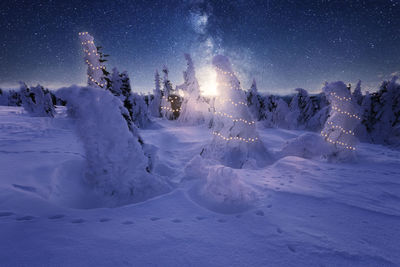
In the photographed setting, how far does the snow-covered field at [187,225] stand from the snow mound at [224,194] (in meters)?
0.05

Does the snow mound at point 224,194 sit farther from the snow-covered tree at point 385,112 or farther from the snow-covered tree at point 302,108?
the snow-covered tree at point 302,108

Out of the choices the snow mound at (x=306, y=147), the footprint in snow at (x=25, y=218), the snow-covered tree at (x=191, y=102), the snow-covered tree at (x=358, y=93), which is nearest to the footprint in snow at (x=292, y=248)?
the footprint in snow at (x=25, y=218)

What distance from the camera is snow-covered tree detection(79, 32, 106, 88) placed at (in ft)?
33.9

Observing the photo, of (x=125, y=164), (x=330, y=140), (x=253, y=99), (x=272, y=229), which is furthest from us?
(x=253, y=99)

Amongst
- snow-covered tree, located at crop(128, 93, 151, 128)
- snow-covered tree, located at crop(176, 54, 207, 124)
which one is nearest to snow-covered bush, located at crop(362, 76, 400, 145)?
snow-covered tree, located at crop(176, 54, 207, 124)

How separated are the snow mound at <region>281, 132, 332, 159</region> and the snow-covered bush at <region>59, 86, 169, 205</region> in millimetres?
7117

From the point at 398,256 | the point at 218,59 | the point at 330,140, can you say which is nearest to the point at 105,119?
the point at 398,256

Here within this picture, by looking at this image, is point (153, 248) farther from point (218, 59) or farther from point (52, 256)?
point (218, 59)

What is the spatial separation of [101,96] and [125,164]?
4.86 feet

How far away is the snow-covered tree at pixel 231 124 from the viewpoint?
7594mm

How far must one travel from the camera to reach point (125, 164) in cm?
338

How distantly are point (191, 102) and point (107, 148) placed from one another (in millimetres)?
18939

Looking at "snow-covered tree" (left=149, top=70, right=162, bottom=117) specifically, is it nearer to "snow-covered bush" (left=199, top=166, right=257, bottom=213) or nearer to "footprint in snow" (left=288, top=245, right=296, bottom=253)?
"snow-covered bush" (left=199, top=166, right=257, bottom=213)

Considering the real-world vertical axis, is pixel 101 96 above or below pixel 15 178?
above
